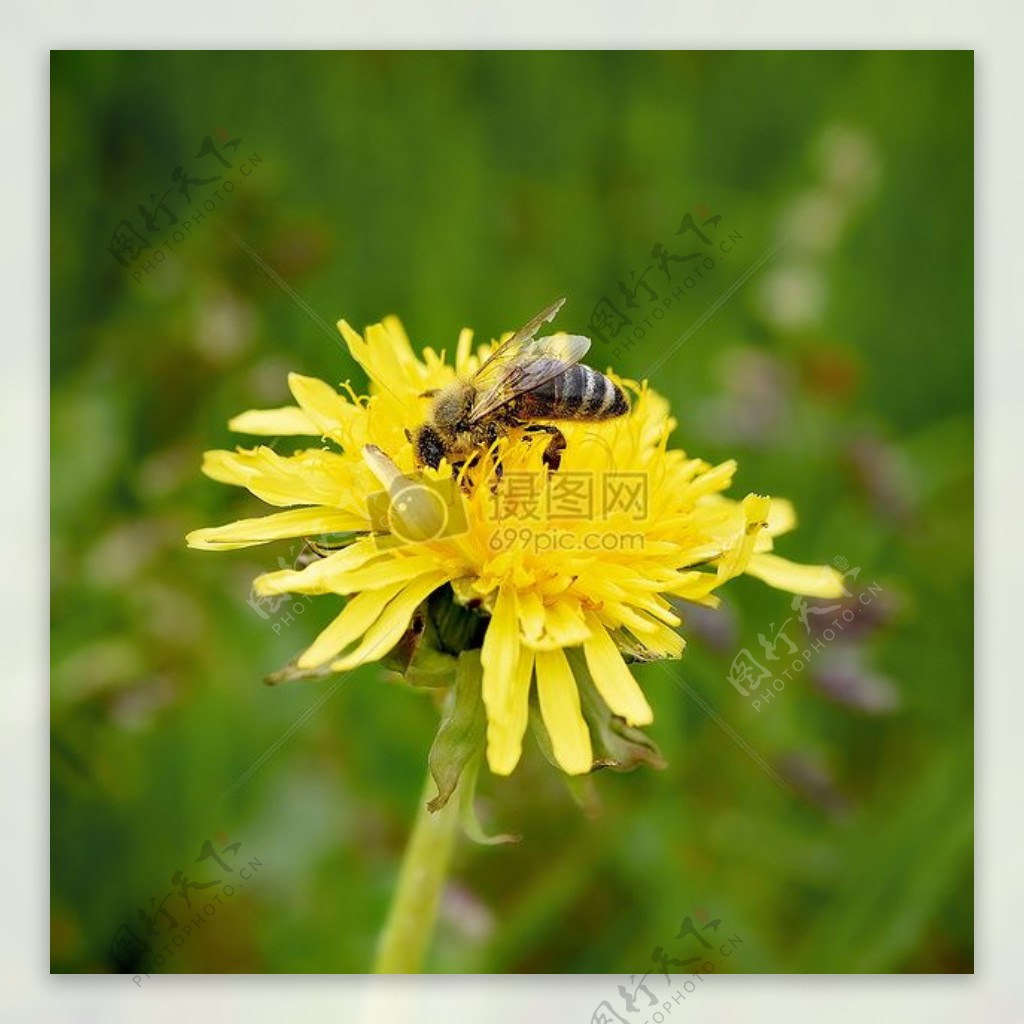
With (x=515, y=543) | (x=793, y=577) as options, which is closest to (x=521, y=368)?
(x=515, y=543)

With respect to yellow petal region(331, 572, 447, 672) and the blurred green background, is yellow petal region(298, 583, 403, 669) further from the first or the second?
the blurred green background

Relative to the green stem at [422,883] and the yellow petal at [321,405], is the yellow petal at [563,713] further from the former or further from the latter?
the yellow petal at [321,405]

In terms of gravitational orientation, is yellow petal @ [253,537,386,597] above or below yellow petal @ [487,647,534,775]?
above

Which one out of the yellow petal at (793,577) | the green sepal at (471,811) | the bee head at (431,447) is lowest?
the green sepal at (471,811)

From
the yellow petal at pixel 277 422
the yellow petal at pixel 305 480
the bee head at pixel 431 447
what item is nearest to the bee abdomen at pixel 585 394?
the bee head at pixel 431 447

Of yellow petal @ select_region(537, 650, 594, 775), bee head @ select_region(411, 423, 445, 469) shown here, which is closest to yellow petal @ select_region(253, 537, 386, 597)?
bee head @ select_region(411, 423, 445, 469)
